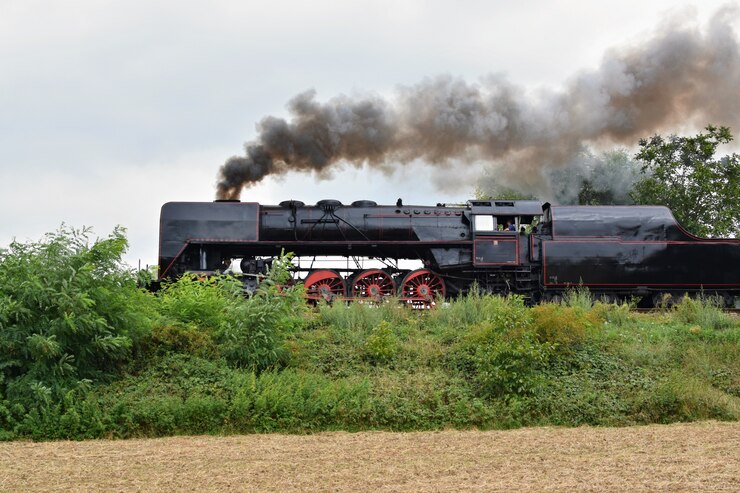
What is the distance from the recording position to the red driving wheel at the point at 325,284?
63.4 feet

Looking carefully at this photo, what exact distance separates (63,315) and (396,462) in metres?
5.43

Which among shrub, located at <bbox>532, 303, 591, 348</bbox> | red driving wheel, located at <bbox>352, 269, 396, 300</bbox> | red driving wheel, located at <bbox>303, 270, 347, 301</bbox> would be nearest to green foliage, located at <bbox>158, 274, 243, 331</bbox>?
shrub, located at <bbox>532, 303, 591, 348</bbox>

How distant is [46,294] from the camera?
10523 mm

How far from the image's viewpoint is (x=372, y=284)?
19719mm

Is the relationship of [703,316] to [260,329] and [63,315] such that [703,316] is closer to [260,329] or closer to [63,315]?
[260,329]

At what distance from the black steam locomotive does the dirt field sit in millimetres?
10058

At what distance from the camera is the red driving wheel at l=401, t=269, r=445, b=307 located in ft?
64.6

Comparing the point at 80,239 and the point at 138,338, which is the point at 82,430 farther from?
the point at 80,239

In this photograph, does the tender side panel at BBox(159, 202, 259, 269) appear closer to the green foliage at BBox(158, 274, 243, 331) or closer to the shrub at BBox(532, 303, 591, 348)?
the green foliage at BBox(158, 274, 243, 331)

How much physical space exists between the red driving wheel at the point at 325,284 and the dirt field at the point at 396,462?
9.69 metres

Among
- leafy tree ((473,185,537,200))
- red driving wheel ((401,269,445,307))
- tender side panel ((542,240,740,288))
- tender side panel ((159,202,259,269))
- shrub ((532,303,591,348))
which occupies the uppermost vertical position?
leafy tree ((473,185,537,200))

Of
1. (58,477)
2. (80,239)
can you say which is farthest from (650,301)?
(58,477)

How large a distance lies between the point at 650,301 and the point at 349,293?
327 inches

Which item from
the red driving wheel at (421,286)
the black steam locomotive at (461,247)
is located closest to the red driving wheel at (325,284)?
the black steam locomotive at (461,247)
